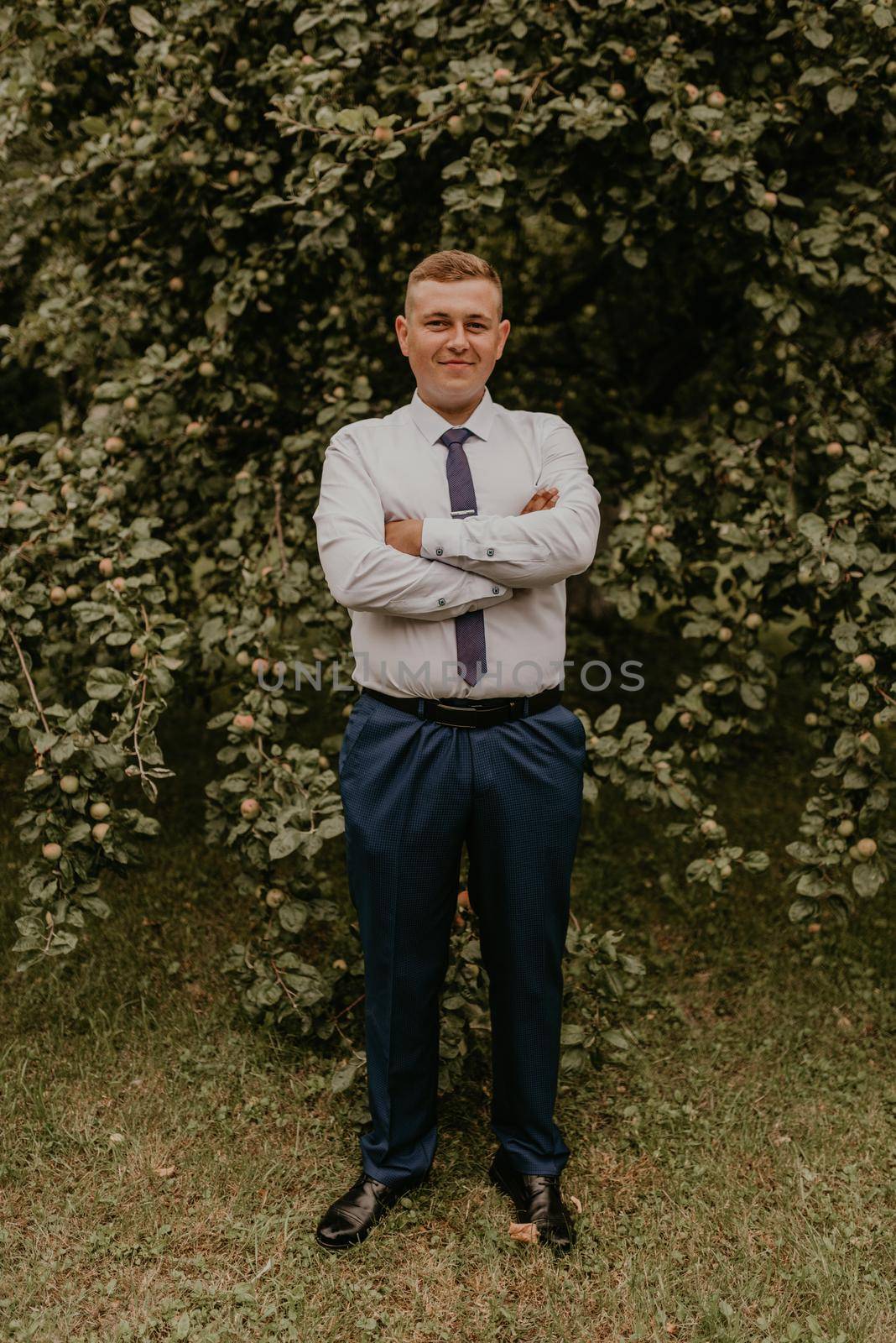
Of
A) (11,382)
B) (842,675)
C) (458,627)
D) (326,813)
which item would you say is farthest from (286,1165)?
(11,382)

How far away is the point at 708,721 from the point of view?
3699 millimetres

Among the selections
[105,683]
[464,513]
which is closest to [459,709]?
[464,513]

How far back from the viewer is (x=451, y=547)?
100 inches

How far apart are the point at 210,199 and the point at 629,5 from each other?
1.56 meters

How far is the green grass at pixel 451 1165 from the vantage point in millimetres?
2664

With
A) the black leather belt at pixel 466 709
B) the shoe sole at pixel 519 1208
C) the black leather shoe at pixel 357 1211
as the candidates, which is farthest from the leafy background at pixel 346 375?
the black leather belt at pixel 466 709

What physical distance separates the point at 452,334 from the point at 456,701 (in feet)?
2.88

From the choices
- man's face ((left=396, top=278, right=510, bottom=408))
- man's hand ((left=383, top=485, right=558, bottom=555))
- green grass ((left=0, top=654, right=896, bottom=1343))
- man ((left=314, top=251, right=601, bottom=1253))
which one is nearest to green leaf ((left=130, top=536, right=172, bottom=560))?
man ((left=314, top=251, right=601, bottom=1253))

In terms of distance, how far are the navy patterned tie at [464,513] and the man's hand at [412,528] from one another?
0.37 ft

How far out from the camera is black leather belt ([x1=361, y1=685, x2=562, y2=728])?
264 cm

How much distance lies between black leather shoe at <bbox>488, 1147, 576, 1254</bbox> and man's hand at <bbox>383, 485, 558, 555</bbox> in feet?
5.47

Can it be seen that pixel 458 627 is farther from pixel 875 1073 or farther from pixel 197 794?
pixel 197 794

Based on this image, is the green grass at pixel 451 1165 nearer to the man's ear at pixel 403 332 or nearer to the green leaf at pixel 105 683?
the green leaf at pixel 105 683

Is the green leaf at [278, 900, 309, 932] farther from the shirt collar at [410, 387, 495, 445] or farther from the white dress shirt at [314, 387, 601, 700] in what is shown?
the shirt collar at [410, 387, 495, 445]
